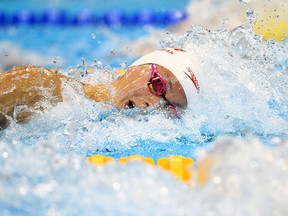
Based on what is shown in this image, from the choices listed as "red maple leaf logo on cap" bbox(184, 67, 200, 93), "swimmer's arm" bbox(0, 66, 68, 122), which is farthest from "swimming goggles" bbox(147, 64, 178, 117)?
"swimmer's arm" bbox(0, 66, 68, 122)

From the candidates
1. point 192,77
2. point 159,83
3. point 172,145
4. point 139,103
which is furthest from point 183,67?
point 172,145

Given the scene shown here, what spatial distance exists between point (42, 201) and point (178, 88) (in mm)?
1303

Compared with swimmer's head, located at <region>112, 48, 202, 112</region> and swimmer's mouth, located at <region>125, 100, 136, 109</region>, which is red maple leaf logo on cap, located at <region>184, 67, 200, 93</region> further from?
swimmer's mouth, located at <region>125, 100, 136, 109</region>

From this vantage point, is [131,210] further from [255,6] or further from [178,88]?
[255,6]

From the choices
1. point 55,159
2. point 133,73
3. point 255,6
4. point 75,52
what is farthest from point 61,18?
point 55,159

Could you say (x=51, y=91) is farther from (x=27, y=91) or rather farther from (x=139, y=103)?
(x=139, y=103)

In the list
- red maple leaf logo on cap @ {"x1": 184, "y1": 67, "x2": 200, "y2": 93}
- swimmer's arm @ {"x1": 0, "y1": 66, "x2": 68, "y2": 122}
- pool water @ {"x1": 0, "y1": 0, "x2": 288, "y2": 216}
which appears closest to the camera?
pool water @ {"x1": 0, "y1": 0, "x2": 288, "y2": 216}

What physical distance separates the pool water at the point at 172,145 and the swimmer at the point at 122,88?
56 mm

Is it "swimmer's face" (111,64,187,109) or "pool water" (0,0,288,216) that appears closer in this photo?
"pool water" (0,0,288,216)

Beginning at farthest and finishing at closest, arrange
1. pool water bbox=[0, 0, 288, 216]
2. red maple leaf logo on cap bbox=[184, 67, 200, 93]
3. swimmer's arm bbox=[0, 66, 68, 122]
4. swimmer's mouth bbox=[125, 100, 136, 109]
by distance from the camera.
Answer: red maple leaf logo on cap bbox=[184, 67, 200, 93], swimmer's mouth bbox=[125, 100, 136, 109], swimmer's arm bbox=[0, 66, 68, 122], pool water bbox=[0, 0, 288, 216]

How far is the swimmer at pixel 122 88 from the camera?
212 centimetres

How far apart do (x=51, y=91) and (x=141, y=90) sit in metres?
0.39

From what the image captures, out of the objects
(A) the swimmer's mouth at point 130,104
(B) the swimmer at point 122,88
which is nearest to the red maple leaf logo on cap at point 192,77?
(B) the swimmer at point 122,88

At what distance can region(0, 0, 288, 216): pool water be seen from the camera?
3.44 feet
